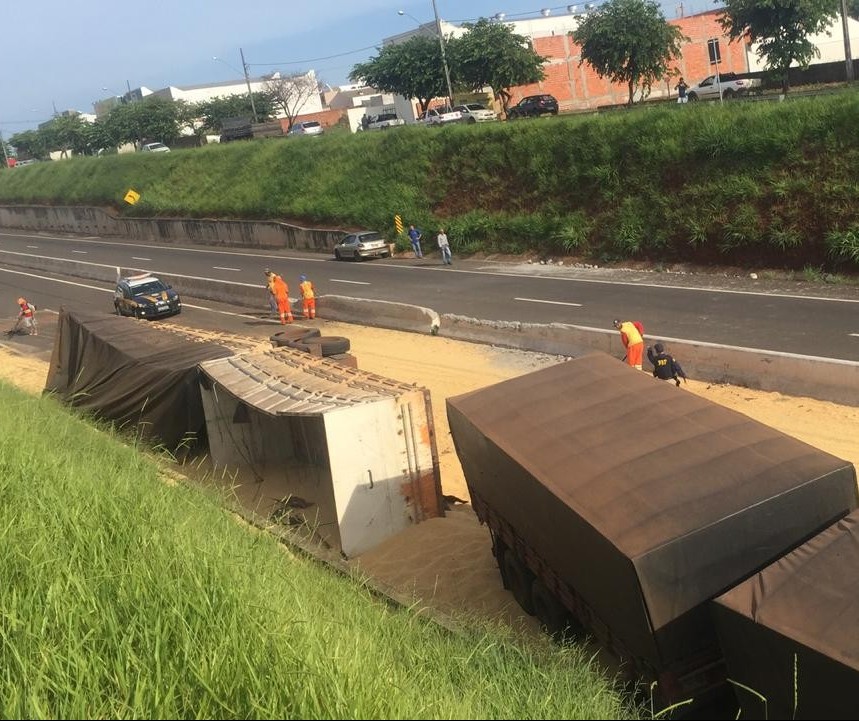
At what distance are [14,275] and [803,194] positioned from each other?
4044 cm

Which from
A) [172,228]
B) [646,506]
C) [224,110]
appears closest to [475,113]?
[172,228]

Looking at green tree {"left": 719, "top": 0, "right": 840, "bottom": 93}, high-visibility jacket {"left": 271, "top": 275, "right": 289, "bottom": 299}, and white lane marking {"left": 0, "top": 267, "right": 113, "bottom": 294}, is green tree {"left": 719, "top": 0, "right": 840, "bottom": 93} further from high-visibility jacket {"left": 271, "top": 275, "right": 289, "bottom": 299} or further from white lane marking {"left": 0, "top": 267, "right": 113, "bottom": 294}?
white lane marking {"left": 0, "top": 267, "right": 113, "bottom": 294}

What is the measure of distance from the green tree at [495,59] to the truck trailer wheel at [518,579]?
5195 cm

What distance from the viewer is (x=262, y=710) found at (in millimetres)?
4715

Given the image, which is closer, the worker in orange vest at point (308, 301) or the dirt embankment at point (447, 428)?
the dirt embankment at point (447, 428)

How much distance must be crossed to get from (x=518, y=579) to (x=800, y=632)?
4601 millimetres

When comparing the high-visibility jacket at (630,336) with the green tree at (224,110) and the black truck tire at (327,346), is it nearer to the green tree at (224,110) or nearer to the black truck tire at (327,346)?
the black truck tire at (327,346)

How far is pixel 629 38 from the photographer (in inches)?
2032

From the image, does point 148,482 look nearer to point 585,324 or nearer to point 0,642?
point 0,642

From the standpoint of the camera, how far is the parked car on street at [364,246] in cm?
4219

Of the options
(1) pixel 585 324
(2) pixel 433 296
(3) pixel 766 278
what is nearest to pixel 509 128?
(2) pixel 433 296

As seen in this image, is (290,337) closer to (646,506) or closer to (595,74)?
(646,506)

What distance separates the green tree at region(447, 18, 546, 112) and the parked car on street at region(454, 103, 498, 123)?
1752mm

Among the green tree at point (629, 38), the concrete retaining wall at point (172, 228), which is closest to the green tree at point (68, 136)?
the concrete retaining wall at point (172, 228)
